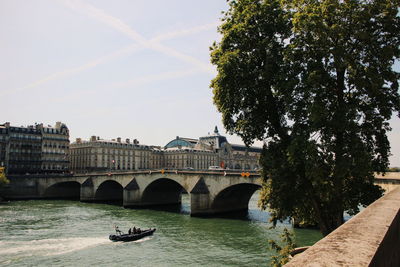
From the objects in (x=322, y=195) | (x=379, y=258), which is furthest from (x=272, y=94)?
(x=379, y=258)

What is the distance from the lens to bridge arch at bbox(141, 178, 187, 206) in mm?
68688

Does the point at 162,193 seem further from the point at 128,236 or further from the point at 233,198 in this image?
the point at 128,236

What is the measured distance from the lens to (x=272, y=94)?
58.0 ft

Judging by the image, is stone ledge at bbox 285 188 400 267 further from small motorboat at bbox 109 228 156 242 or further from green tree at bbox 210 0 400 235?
small motorboat at bbox 109 228 156 242

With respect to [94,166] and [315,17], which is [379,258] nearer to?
[315,17]

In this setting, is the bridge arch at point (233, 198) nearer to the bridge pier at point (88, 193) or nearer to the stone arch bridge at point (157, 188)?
the stone arch bridge at point (157, 188)

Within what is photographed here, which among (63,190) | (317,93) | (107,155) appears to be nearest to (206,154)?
(107,155)

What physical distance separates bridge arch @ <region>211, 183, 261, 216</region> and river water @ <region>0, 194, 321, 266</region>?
465cm

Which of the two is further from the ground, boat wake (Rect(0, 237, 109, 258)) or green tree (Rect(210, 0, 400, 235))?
green tree (Rect(210, 0, 400, 235))

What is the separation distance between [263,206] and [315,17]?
9.24 m

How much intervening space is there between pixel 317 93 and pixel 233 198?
4539 cm

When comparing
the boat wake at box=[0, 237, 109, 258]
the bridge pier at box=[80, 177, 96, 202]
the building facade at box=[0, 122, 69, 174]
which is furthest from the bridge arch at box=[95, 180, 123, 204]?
the boat wake at box=[0, 237, 109, 258]

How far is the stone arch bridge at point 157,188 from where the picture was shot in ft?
→ 178

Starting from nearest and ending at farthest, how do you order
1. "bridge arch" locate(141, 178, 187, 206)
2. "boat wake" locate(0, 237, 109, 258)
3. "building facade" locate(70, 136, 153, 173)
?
"boat wake" locate(0, 237, 109, 258)
"bridge arch" locate(141, 178, 187, 206)
"building facade" locate(70, 136, 153, 173)
